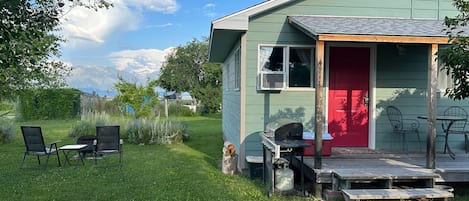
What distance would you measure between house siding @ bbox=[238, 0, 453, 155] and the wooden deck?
2.11 feet

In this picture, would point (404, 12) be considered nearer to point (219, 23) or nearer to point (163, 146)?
point (219, 23)

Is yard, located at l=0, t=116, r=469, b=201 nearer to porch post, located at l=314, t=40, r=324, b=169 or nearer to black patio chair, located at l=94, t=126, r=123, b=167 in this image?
black patio chair, located at l=94, t=126, r=123, b=167

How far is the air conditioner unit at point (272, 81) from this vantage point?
617 centimetres

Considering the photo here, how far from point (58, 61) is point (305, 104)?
7362 millimetres

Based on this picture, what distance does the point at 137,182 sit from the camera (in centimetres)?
559

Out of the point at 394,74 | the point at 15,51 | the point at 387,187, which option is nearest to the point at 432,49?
the point at 394,74

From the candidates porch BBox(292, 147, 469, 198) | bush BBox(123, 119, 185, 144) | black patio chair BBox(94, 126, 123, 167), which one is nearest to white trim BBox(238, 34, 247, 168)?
porch BBox(292, 147, 469, 198)

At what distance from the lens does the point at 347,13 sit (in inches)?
254

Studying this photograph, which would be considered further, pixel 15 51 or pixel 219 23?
pixel 219 23

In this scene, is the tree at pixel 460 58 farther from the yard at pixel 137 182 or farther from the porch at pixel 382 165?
the yard at pixel 137 182

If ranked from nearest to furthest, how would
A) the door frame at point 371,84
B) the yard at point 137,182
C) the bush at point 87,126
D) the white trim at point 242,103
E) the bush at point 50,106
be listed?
the yard at point 137,182 → the white trim at point 242,103 → the door frame at point 371,84 → the bush at point 87,126 → the bush at point 50,106

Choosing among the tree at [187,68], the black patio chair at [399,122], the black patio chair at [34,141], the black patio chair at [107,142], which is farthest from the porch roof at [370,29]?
the tree at [187,68]

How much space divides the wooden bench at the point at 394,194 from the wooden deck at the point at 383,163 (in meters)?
0.50

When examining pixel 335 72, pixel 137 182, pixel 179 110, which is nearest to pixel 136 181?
pixel 137 182
